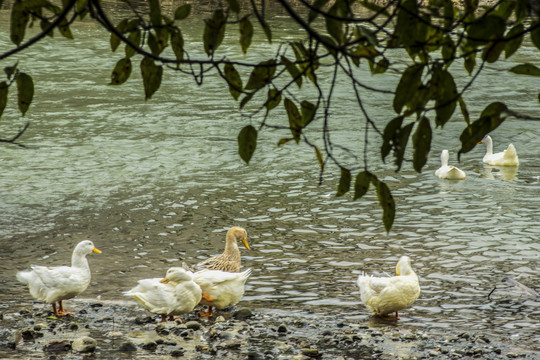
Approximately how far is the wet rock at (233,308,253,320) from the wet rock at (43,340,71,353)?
1732 millimetres

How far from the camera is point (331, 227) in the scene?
10.8 m

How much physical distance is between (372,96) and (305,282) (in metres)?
11.6

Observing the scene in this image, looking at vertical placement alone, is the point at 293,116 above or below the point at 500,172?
above

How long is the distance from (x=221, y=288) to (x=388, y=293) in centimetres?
159

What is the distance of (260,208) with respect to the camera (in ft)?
38.4

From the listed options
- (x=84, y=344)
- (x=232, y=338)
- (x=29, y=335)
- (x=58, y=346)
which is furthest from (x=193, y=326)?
(x=29, y=335)

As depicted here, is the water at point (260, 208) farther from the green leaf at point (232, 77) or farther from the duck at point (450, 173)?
the green leaf at point (232, 77)

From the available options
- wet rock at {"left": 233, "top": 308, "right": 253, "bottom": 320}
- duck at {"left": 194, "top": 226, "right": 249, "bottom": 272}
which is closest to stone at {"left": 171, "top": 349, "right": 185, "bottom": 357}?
wet rock at {"left": 233, "top": 308, "right": 253, "bottom": 320}

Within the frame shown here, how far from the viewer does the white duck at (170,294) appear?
23.5 ft

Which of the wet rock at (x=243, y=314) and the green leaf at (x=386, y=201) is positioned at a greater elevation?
the green leaf at (x=386, y=201)

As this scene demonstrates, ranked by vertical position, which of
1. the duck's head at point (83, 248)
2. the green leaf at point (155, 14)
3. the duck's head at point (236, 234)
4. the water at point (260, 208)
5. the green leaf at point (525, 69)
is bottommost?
the water at point (260, 208)

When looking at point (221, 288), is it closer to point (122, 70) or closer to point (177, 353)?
point (177, 353)

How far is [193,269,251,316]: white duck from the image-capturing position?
7.57 m

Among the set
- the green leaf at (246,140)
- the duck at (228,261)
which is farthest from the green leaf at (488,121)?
the duck at (228,261)
